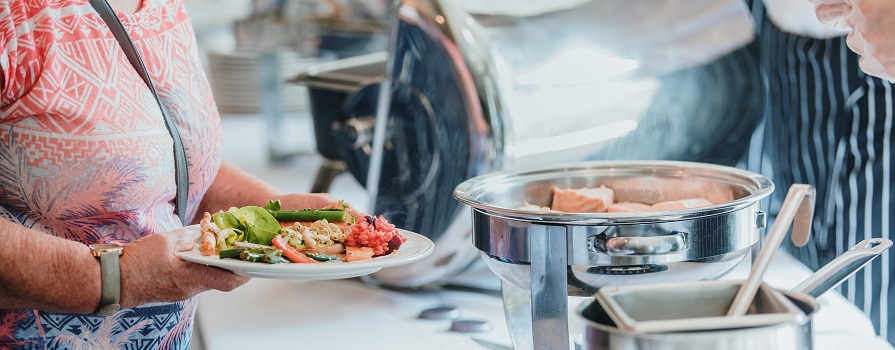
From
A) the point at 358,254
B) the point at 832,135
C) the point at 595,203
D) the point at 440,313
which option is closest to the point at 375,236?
the point at 358,254

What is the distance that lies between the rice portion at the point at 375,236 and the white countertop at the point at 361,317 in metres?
0.27

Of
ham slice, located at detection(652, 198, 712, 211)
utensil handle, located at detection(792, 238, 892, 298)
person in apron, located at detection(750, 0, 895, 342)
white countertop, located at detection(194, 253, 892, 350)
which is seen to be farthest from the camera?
person in apron, located at detection(750, 0, 895, 342)

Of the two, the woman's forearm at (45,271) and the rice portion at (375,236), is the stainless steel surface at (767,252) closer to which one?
the rice portion at (375,236)

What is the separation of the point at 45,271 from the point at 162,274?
0.10 meters

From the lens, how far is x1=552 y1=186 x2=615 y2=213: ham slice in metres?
0.98

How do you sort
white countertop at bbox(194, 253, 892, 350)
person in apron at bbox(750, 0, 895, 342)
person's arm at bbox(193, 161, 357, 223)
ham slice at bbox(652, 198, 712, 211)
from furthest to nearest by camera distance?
person in apron at bbox(750, 0, 895, 342), white countertop at bbox(194, 253, 892, 350), person's arm at bbox(193, 161, 357, 223), ham slice at bbox(652, 198, 712, 211)

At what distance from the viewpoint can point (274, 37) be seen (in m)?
2.96

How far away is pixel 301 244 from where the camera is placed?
34.7 inches

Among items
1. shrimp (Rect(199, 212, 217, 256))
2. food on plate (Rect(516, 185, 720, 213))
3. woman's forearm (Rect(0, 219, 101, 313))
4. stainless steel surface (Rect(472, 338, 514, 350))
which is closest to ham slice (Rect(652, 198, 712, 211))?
food on plate (Rect(516, 185, 720, 213))

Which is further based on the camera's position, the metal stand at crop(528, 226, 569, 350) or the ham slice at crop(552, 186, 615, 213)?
the ham slice at crop(552, 186, 615, 213)

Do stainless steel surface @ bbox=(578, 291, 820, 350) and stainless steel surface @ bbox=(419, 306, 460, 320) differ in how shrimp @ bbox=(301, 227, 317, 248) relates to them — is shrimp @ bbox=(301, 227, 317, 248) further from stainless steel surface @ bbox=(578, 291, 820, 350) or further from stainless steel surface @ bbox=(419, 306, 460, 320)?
stainless steel surface @ bbox=(419, 306, 460, 320)

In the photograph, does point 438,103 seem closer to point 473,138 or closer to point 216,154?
point 473,138

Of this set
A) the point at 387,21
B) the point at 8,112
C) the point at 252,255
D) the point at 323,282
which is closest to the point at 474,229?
the point at 252,255

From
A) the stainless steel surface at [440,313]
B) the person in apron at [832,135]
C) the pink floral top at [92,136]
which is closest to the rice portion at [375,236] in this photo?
the pink floral top at [92,136]
